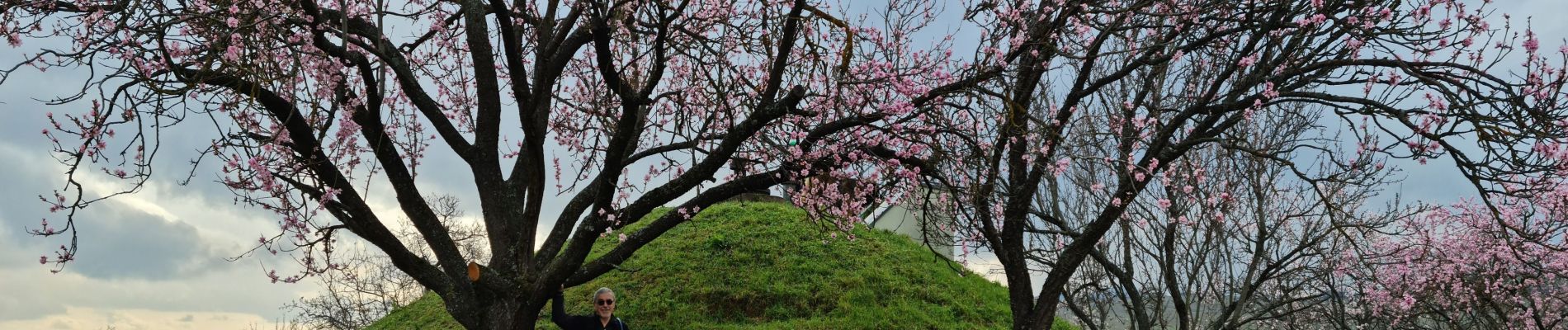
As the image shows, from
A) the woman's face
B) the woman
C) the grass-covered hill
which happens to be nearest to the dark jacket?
the woman

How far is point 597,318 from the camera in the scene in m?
A: 10.4

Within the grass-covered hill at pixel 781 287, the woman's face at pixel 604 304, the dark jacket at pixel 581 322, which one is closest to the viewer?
the woman's face at pixel 604 304

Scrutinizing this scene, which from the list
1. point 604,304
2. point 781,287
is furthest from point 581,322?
point 781,287

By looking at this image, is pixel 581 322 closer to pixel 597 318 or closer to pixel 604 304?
pixel 597 318

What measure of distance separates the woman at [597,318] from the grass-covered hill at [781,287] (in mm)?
4834

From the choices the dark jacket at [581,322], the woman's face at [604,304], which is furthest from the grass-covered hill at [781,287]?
the woman's face at [604,304]

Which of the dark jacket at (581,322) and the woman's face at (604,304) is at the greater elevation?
the woman's face at (604,304)

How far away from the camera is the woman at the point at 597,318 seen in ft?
33.7

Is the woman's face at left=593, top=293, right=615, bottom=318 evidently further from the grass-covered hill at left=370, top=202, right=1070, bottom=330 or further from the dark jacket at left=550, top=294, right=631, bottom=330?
the grass-covered hill at left=370, top=202, right=1070, bottom=330

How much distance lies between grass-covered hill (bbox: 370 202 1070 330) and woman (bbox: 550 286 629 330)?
4834 mm

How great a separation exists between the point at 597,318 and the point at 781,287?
6754mm

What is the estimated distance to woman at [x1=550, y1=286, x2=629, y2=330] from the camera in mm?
10281

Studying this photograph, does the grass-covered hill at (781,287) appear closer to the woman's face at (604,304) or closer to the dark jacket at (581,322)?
the dark jacket at (581,322)

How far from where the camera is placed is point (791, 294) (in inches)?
653
